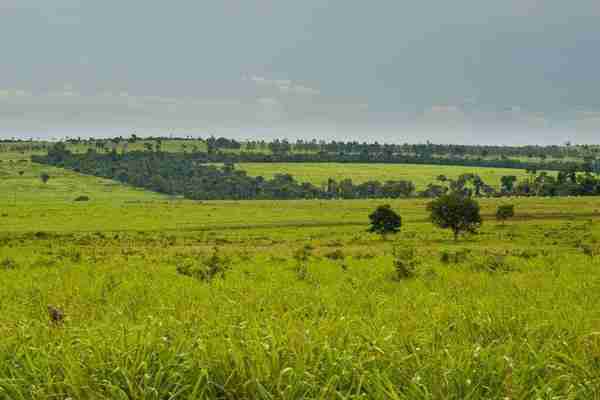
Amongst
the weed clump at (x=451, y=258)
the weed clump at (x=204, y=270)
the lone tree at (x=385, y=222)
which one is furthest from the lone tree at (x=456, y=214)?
the weed clump at (x=204, y=270)

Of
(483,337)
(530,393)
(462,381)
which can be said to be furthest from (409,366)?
(483,337)

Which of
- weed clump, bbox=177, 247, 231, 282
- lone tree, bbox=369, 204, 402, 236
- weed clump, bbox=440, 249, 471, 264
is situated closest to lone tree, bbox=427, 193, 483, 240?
lone tree, bbox=369, 204, 402, 236

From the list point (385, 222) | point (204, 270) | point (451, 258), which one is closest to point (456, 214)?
point (385, 222)

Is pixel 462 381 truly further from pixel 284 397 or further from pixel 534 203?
pixel 534 203

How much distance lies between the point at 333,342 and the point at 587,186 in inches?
7807

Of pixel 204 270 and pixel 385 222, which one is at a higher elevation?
pixel 204 270

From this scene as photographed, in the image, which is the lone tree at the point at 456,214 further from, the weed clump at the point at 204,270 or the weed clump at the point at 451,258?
the weed clump at the point at 204,270

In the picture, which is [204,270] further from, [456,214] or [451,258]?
[456,214]

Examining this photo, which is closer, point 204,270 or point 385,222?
point 204,270

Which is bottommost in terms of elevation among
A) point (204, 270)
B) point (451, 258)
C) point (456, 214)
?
point (456, 214)

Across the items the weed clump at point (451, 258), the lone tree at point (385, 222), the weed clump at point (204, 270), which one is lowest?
the lone tree at point (385, 222)

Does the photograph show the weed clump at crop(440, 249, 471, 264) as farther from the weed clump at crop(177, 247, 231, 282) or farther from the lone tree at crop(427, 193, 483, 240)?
the lone tree at crop(427, 193, 483, 240)

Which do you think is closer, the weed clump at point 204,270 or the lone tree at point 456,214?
the weed clump at point 204,270

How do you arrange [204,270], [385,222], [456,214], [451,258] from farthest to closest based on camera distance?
1. [385,222]
2. [456,214]
3. [451,258]
4. [204,270]
